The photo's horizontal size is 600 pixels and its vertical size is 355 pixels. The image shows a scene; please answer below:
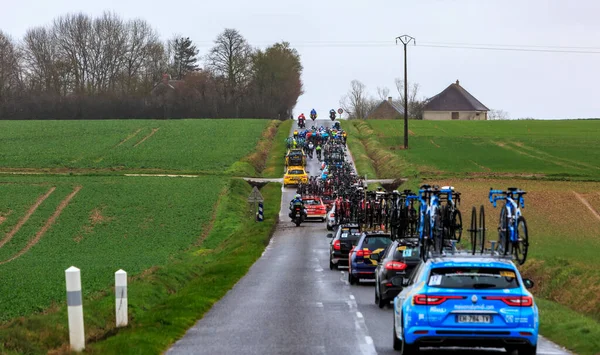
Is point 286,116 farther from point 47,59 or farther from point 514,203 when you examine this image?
point 514,203

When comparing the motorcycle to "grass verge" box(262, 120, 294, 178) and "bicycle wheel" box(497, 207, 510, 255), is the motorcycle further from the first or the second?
"bicycle wheel" box(497, 207, 510, 255)

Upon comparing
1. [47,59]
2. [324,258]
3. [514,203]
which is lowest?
[324,258]

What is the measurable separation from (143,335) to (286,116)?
431 ft

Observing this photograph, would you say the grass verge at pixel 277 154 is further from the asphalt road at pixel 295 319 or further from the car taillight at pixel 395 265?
the car taillight at pixel 395 265

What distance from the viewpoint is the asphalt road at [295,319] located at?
1438 centimetres

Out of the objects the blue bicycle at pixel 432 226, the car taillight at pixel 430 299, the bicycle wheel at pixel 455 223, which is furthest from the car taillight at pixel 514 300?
the bicycle wheel at pixel 455 223

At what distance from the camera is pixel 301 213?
52.2 m

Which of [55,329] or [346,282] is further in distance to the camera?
[346,282]

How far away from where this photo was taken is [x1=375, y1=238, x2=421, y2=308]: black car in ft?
64.9

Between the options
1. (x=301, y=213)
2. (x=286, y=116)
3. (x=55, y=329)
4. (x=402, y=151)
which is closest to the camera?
(x=55, y=329)

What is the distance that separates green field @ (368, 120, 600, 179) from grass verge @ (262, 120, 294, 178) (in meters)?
9.40

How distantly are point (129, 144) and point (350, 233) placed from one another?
214ft

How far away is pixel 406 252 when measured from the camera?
68.2 feet

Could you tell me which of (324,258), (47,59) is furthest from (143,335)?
(47,59)
